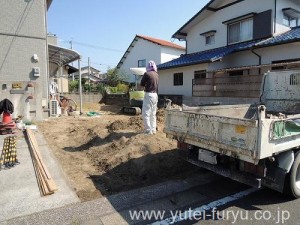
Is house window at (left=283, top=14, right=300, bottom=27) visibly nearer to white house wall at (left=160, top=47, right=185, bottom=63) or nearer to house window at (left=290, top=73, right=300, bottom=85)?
house window at (left=290, top=73, right=300, bottom=85)

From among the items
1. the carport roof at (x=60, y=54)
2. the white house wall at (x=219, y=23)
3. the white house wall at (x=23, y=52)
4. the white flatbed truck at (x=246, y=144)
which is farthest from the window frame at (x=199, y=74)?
the white flatbed truck at (x=246, y=144)

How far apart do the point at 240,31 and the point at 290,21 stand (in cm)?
273

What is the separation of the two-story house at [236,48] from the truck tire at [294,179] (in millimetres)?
8447

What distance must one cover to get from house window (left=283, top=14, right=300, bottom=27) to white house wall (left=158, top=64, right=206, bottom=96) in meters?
4.96

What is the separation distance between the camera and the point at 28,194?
3.74 metres

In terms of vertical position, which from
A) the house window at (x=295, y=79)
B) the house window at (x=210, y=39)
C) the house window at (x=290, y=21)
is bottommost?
the house window at (x=295, y=79)

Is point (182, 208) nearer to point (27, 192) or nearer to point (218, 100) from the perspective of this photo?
point (27, 192)

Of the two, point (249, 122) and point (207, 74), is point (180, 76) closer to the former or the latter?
point (207, 74)

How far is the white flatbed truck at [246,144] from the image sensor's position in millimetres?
3002

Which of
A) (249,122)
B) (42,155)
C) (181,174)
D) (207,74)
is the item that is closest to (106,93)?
(207,74)

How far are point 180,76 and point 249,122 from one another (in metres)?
15.0

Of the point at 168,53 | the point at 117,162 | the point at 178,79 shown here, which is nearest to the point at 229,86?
the point at 178,79

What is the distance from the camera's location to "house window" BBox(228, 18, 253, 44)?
583 inches

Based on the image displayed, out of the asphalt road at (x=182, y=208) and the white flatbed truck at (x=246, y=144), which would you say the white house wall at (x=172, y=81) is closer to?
the white flatbed truck at (x=246, y=144)
